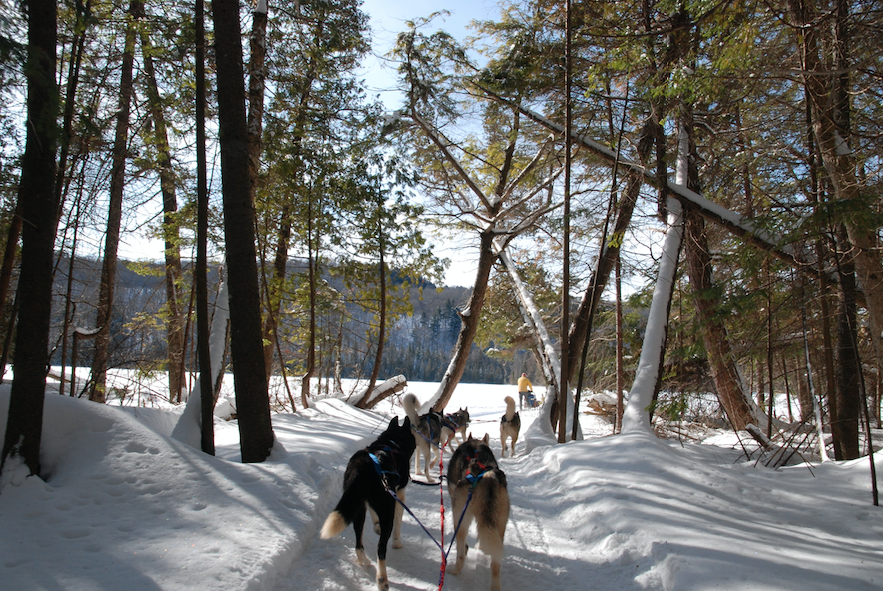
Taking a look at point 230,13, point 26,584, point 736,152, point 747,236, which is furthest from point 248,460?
point 736,152

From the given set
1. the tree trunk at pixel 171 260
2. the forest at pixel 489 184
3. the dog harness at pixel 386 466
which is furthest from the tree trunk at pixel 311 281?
the dog harness at pixel 386 466

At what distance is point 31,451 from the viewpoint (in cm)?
354

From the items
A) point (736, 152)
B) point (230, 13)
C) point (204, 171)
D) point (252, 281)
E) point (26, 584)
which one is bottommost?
point (26, 584)

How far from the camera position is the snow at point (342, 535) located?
2.82m

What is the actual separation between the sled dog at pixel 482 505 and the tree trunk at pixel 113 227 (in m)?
7.62

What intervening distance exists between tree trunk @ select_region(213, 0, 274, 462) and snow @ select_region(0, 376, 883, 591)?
0.49 m

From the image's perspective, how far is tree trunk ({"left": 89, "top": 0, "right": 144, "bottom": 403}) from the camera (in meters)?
8.57

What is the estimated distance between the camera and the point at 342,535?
169 inches

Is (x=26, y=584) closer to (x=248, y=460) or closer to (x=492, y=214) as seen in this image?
(x=248, y=460)

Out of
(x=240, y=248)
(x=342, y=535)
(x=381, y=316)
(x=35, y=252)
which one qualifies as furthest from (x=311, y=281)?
(x=342, y=535)


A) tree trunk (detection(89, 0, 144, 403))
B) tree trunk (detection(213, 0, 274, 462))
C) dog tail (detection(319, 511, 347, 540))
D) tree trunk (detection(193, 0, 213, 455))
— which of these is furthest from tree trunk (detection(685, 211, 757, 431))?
tree trunk (detection(89, 0, 144, 403))

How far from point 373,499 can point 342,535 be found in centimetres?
122

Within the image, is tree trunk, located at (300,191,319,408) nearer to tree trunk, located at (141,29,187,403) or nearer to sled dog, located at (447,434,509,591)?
tree trunk, located at (141,29,187,403)

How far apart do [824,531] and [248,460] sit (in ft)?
20.6
